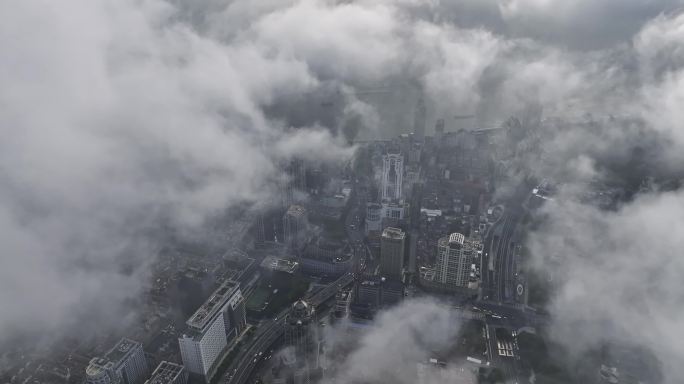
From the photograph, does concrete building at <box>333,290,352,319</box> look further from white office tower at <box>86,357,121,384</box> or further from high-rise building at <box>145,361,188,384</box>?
white office tower at <box>86,357,121,384</box>

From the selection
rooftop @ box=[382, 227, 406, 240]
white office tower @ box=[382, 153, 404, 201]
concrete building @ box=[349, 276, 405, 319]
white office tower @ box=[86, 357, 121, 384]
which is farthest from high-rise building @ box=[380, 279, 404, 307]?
white office tower @ box=[86, 357, 121, 384]

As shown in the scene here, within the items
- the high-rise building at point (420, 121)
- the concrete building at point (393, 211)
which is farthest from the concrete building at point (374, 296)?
the high-rise building at point (420, 121)

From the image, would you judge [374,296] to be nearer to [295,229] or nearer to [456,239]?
[456,239]

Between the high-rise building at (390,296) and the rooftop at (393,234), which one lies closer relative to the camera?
the high-rise building at (390,296)

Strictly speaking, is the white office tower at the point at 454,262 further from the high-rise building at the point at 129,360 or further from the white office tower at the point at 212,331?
the high-rise building at the point at 129,360

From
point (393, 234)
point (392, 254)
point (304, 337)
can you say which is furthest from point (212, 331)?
point (393, 234)

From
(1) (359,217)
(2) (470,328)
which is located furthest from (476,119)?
(2) (470,328)
